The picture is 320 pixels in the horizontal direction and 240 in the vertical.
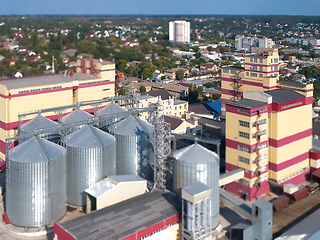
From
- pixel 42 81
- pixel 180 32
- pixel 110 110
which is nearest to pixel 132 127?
pixel 110 110

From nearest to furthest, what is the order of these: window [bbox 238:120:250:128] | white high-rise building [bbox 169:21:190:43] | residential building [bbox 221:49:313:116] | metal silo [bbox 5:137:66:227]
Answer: metal silo [bbox 5:137:66:227] < window [bbox 238:120:250:128] < residential building [bbox 221:49:313:116] < white high-rise building [bbox 169:21:190:43]

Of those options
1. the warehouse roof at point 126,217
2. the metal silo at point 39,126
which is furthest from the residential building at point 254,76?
the metal silo at point 39,126

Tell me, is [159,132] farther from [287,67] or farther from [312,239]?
[287,67]

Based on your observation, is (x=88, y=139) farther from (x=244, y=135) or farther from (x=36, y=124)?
(x=244, y=135)

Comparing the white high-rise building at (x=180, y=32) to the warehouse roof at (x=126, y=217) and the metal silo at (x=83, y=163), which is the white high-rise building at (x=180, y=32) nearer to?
the metal silo at (x=83, y=163)

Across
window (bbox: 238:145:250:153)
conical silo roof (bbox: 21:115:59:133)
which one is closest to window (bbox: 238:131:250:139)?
window (bbox: 238:145:250:153)

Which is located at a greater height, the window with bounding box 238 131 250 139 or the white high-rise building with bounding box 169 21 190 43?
the white high-rise building with bounding box 169 21 190 43

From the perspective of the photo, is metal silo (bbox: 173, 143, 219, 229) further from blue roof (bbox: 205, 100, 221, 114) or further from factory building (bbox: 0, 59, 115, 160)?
blue roof (bbox: 205, 100, 221, 114)
